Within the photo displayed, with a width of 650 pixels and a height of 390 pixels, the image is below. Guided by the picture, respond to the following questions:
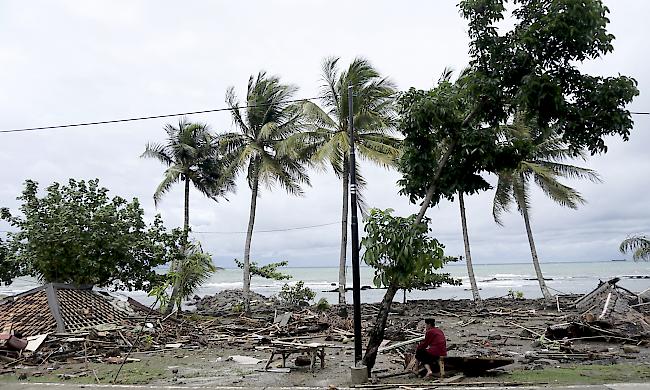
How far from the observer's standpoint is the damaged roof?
1769cm

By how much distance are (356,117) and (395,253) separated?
15611mm

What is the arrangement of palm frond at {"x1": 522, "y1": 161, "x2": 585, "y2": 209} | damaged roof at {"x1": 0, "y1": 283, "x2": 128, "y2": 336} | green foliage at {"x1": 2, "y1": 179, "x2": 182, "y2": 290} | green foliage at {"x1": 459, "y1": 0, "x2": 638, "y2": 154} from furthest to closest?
palm frond at {"x1": 522, "y1": 161, "x2": 585, "y2": 209}, green foliage at {"x1": 2, "y1": 179, "x2": 182, "y2": 290}, damaged roof at {"x1": 0, "y1": 283, "x2": 128, "y2": 336}, green foliage at {"x1": 459, "y1": 0, "x2": 638, "y2": 154}

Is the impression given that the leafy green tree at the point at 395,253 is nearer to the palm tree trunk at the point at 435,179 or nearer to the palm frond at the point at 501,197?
the palm tree trunk at the point at 435,179

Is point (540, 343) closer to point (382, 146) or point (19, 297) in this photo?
point (382, 146)

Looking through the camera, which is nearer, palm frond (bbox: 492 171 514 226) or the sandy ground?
the sandy ground

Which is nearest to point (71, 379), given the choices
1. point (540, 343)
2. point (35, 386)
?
point (35, 386)

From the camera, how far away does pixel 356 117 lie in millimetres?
25828

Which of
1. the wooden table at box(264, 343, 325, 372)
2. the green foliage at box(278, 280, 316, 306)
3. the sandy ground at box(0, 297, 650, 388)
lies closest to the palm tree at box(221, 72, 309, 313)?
the green foliage at box(278, 280, 316, 306)

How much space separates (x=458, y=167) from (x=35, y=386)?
10135 millimetres

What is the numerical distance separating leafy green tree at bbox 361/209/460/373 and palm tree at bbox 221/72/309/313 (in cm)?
1636

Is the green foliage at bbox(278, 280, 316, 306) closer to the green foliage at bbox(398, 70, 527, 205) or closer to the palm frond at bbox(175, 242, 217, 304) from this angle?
the palm frond at bbox(175, 242, 217, 304)

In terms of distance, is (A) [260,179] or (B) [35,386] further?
(A) [260,179]

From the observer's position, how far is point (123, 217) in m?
24.4

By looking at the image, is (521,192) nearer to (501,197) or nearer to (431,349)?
(501,197)
